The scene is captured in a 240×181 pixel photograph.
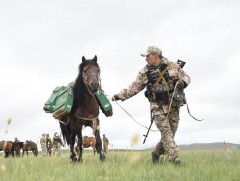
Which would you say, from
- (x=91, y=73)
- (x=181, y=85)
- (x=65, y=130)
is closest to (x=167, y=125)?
(x=181, y=85)

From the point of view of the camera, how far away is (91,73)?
1035 centimetres

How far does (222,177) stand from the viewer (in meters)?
5.48

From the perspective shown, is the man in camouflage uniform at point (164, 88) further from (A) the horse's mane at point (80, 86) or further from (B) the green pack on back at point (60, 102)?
(B) the green pack on back at point (60, 102)

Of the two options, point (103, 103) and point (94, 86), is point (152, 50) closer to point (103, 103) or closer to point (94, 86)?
point (94, 86)

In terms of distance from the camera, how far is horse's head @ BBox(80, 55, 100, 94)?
32.9ft

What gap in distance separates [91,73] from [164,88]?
2.40 meters

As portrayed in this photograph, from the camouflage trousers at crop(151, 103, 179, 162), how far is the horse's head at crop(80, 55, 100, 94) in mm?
1805

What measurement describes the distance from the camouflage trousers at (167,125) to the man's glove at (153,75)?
53cm

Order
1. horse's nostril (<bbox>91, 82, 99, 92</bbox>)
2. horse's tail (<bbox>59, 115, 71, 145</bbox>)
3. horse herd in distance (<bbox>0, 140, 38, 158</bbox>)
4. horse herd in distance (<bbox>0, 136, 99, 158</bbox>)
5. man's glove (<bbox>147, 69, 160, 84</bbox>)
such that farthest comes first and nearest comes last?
horse herd in distance (<bbox>0, 140, 38, 158</bbox>), horse herd in distance (<bbox>0, 136, 99, 158</bbox>), horse's tail (<bbox>59, 115, 71, 145</bbox>), horse's nostril (<bbox>91, 82, 99, 92</bbox>), man's glove (<bbox>147, 69, 160, 84</bbox>)

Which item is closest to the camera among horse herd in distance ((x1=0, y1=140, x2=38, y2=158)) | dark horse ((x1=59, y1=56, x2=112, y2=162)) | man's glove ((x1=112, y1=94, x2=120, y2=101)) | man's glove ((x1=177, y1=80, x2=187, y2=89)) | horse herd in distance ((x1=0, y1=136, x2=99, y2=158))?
man's glove ((x1=177, y1=80, x2=187, y2=89))

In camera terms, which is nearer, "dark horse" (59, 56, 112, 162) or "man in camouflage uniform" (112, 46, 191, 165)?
"man in camouflage uniform" (112, 46, 191, 165)

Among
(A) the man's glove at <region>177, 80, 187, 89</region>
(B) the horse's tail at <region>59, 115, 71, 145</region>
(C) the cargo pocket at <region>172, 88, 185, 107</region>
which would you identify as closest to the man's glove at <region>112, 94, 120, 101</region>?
(C) the cargo pocket at <region>172, 88, 185, 107</region>

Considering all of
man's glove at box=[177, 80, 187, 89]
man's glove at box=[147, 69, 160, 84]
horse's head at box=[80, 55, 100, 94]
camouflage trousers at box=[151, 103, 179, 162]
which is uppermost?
horse's head at box=[80, 55, 100, 94]

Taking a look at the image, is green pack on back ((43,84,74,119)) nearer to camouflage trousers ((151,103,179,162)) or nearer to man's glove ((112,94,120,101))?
man's glove ((112,94,120,101))
